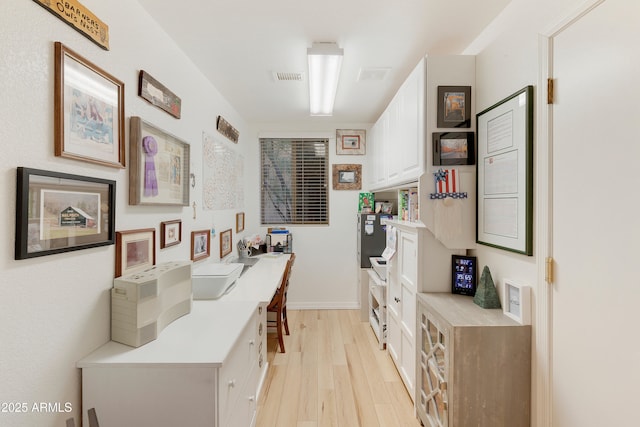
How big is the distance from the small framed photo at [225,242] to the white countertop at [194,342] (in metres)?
1.02

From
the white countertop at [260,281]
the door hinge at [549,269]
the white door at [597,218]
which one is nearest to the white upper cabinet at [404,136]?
the white door at [597,218]

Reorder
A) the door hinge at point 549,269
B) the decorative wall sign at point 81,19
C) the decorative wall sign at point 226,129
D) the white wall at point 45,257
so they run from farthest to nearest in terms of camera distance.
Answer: the decorative wall sign at point 226,129, the door hinge at point 549,269, the decorative wall sign at point 81,19, the white wall at point 45,257

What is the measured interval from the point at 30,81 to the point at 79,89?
192 mm

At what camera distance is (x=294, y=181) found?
13.7 feet

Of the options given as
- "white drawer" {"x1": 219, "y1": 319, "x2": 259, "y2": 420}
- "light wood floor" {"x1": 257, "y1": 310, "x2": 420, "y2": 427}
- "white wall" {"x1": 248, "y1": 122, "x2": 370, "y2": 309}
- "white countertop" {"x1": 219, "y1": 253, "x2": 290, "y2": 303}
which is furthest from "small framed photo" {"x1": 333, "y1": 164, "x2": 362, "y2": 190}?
"white drawer" {"x1": 219, "y1": 319, "x2": 259, "y2": 420}

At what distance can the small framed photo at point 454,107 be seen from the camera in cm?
193

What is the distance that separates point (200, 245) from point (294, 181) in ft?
6.43

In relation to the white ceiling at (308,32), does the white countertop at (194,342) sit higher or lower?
lower

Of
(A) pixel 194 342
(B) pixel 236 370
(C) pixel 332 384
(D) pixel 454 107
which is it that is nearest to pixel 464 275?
(D) pixel 454 107

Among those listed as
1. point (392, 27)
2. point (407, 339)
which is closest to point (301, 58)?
point (392, 27)

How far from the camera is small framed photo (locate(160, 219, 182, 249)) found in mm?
1882

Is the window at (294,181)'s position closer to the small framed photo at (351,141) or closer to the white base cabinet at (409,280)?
the small framed photo at (351,141)

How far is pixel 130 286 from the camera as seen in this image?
1.34 meters

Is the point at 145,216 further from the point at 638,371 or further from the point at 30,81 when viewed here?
the point at 638,371
